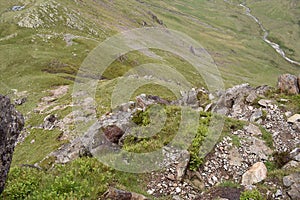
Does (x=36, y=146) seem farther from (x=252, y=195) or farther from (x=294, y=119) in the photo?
(x=252, y=195)

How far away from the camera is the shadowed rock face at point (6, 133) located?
1392cm

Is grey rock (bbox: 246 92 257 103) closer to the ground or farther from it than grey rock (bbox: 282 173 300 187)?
closer to the ground

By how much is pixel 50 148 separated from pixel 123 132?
814 inches

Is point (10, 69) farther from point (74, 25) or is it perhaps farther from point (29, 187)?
point (29, 187)

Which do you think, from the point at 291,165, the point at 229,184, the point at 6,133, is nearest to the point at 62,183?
the point at 6,133

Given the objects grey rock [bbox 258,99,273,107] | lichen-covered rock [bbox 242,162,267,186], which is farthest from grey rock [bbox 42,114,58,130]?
lichen-covered rock [bbox 242,162,267,186]

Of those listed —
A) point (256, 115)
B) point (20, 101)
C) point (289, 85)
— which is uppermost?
point (289, 85)

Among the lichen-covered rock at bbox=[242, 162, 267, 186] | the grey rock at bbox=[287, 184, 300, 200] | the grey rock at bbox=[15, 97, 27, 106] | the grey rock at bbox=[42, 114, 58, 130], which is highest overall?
the grey rock at bbox=[287, 184, 300, 200]

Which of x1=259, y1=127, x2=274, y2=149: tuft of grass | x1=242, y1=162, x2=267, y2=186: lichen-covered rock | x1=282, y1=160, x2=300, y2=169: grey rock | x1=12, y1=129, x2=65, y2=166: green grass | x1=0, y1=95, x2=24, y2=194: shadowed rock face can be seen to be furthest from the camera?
x1=12, y1=129, x2=65, y2=166: green grass

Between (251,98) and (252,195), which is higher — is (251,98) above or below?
below

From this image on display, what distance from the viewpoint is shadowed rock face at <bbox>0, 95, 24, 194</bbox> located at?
13922 mm

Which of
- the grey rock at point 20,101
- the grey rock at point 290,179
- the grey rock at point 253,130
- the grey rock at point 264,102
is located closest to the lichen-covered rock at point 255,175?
the grey rock at point 290,179

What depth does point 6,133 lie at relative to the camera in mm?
14156

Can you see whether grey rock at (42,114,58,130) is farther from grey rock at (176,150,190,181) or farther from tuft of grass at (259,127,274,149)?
tuft of grass at (259,127,274,149)
